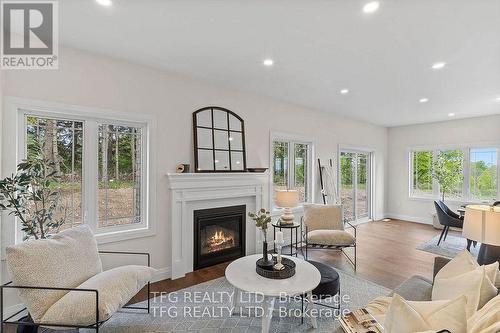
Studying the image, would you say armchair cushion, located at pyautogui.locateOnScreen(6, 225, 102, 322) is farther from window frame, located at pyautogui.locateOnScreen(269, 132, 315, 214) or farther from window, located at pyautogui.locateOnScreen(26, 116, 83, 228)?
window frame, located at pyautogui.locateOnScreen(269, 132, 315, 214)

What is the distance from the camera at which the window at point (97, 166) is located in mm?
2611

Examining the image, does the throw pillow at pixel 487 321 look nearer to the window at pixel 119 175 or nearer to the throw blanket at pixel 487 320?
the throw blanket at pixel 487 320

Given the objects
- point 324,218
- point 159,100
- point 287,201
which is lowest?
point 324,218

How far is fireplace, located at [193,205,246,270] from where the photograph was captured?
3.46m

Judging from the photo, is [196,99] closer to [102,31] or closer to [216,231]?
[102,31]

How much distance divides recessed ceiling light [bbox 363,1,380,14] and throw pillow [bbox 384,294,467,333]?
194 centimetres

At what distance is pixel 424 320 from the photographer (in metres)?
1.16

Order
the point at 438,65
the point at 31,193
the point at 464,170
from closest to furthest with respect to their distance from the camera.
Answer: the point at 31,193 < the point at 438,65 < the point at 464,170

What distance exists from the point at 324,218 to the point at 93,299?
325cm

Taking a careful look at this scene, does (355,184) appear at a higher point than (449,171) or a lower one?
lower

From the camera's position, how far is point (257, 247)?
407cm

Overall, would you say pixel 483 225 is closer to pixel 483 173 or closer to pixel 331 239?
pixel 331 239

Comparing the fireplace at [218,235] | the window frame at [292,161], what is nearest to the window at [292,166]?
the window frame at [292,161]

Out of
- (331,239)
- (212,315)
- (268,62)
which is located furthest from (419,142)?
(212,315)
